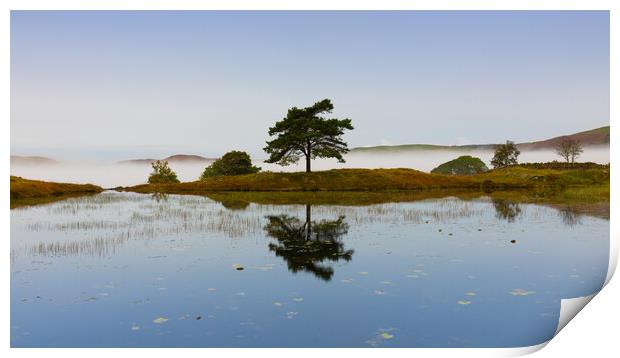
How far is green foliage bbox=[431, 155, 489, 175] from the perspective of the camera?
82.4 metres

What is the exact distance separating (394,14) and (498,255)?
16.2 meters

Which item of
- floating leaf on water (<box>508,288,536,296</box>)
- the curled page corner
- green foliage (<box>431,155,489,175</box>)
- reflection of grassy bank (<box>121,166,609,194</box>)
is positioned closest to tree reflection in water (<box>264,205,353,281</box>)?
floating leaf on water (<box>508,288,536,296</box>)

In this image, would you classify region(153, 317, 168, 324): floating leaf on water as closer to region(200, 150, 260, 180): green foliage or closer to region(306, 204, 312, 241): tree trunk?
region(306, 204, 312, 241): tree trunk

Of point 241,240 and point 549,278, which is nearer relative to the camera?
point 549,278

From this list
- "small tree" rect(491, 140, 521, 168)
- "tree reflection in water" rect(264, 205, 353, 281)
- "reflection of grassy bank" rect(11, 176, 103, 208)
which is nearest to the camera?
"tree reflection in water" rect(264, 205, 353, 281)

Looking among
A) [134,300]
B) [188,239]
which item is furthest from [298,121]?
[134,300]

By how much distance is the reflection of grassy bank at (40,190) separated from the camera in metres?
50.0

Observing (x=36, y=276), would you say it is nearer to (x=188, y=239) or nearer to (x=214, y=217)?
(x=188, y=239)

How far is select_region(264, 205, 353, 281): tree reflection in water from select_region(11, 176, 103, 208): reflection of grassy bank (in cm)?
3042

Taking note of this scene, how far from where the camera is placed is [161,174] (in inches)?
4178

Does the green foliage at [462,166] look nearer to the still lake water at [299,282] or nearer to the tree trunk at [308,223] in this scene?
the tree trunk at [308,223]

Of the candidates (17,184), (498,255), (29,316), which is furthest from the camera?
(17,184)

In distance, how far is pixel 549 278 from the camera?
16.3 m

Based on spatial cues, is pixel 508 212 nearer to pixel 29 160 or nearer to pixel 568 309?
pixel 568 309
